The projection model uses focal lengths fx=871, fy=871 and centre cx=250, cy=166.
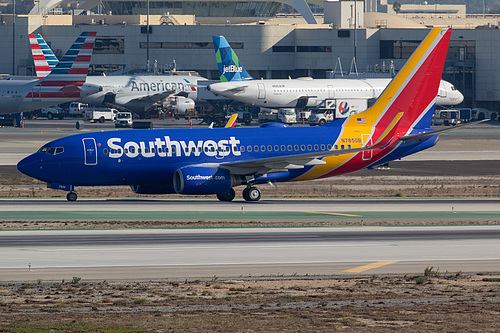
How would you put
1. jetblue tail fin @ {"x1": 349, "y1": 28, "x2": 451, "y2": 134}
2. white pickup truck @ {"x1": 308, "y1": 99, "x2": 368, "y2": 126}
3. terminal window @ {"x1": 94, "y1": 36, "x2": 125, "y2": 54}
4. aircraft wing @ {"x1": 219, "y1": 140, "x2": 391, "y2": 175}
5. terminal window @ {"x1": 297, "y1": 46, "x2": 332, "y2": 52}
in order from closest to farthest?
aircraft wing @ {"x1": 219, "y1": 140, "x2": 391, "y2": 175} → jetblue tail fin @ {"x1": 349, "y1": 28, "x2": 451, "y2": 134} → white pickup truck @ {"x1": 308, "y1": 99, "x2": 368, "y2": 126} → terminal window @ {"x1": 297, "y1": 46, "x2": 332, "y2": 52} → terminal window @ {"x1": 94, "y1": 36, "x2": 125, "y2": 54}

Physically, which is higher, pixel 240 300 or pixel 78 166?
pixel 78 166

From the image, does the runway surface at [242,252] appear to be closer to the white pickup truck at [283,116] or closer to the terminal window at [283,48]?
the white pickup truck at [283,116]

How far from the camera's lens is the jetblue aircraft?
109m

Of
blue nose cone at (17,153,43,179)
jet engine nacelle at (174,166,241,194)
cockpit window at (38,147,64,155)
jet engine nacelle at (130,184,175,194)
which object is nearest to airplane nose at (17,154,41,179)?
blue nose cone at (17,153,43,179)

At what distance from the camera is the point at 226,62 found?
135 metres

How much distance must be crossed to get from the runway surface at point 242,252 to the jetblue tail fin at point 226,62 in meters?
96.9

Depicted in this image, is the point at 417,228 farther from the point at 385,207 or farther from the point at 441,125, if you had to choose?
the point at 441,125

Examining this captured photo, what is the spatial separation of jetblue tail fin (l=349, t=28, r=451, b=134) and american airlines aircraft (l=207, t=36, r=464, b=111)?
258 feet

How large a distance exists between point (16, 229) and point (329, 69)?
141034 millimetres

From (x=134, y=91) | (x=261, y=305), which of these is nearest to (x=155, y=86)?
(x=134, y=91)

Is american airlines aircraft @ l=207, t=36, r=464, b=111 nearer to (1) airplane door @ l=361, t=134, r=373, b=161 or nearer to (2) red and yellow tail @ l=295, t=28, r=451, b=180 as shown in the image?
(2) red and yellow tail @ l=295, t=28, r=451, b=180

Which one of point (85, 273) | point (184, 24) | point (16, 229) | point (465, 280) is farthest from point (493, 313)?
point (184, 24)

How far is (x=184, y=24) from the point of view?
633 feet

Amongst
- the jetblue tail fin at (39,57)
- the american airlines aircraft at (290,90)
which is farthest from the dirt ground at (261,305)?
the jetblue tail fin at (39,57)
